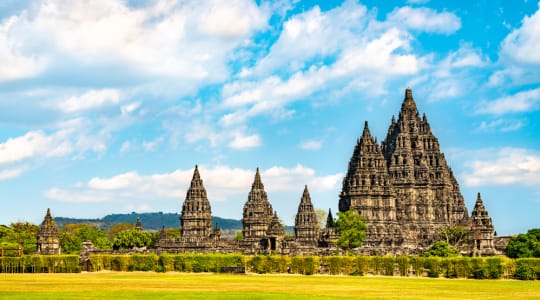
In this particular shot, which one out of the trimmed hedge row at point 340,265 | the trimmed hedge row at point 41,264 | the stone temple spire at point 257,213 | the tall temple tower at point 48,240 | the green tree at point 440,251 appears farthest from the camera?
the stone temple spire at point 257,213

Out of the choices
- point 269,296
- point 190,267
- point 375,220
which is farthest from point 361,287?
point 375,220

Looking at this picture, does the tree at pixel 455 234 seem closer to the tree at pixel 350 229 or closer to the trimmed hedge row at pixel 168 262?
the tree at pixel 350 229

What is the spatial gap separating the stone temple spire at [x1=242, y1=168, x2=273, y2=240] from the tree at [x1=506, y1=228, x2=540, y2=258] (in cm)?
6982

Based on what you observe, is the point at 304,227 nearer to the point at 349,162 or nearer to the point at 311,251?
the point at 349,162

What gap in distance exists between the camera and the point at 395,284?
85125mm

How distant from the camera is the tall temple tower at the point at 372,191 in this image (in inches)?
6855

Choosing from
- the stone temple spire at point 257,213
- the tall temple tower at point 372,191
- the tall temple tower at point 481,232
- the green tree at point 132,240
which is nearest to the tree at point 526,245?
the tall temple tower at point 481,232

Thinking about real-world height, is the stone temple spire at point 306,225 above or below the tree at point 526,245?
above

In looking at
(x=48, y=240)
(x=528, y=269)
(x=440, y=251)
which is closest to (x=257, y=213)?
→ (x=48, y=240)

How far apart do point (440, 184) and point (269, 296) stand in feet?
416

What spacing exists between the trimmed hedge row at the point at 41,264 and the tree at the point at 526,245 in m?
59.0

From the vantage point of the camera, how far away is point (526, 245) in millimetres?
123500

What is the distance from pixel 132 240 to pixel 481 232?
8332 centimetres

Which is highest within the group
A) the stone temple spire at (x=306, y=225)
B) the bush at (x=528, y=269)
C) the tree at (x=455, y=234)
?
the stone temple spire at (x=306, y=225)
